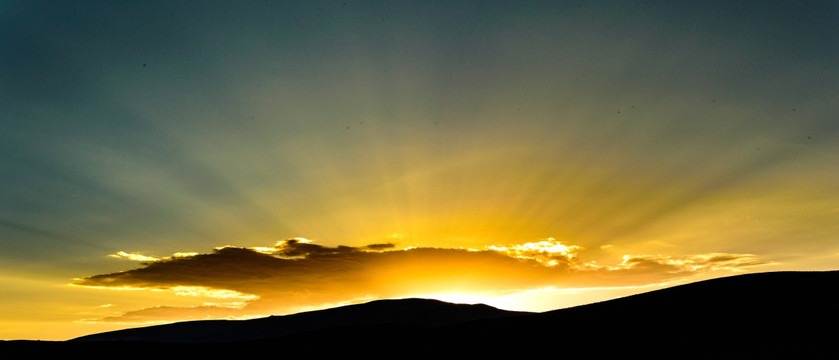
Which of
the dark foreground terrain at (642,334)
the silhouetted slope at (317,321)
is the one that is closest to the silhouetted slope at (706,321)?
the dark foreground terrain at (642,334)

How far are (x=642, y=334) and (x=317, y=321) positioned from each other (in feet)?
295

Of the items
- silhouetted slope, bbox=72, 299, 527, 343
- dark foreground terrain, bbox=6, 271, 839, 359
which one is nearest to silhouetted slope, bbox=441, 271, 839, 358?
dark foreground terrain, bbox=6, 271, 839, 359

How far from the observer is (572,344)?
2938 centimetres

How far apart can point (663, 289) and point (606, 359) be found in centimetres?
1447

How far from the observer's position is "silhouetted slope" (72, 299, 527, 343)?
3912 inches

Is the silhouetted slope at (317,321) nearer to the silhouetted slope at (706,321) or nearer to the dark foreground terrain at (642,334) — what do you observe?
the dark foreground terrain at (642,334)

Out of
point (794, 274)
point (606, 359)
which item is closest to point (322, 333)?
point (606, 359)

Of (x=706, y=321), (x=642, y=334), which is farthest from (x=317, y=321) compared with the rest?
(x=706, y=321)

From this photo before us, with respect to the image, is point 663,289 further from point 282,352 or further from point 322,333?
point 322,333

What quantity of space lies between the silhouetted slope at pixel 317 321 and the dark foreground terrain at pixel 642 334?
151 feet

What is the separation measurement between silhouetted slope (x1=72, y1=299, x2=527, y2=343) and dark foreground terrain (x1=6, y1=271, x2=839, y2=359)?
45949mm

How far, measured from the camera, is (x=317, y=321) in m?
110

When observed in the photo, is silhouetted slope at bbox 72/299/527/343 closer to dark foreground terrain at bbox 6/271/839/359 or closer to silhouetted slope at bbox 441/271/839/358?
dark foreground terrain at bbox 6/271/839/359

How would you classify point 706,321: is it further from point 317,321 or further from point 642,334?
point 317,321
